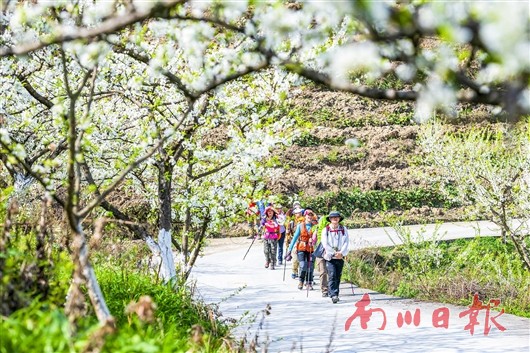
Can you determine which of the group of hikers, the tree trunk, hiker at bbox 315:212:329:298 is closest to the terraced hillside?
the group of hikers

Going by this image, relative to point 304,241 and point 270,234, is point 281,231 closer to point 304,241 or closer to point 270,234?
point 270,234

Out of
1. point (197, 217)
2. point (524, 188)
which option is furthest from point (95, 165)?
point (524, 188)

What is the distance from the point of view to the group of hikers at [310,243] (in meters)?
13.2

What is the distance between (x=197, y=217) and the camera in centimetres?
1238

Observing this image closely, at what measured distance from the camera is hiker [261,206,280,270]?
1772 cm

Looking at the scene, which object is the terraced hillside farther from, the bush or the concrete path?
the concrete path

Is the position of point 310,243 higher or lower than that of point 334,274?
higher

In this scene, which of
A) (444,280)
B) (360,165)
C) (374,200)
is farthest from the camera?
(360,165)

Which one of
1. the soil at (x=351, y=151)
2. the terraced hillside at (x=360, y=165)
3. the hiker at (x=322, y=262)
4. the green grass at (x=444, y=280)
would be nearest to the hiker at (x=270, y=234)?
the green grass at (x=444, y=280)

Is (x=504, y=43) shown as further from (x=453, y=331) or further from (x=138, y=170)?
(x=138, y=170)

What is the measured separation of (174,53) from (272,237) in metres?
8.95

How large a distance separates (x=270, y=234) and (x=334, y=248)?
4.64 m

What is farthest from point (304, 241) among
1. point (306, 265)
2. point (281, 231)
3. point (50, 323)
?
point (50, 323)

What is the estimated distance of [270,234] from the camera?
58.1 ft
